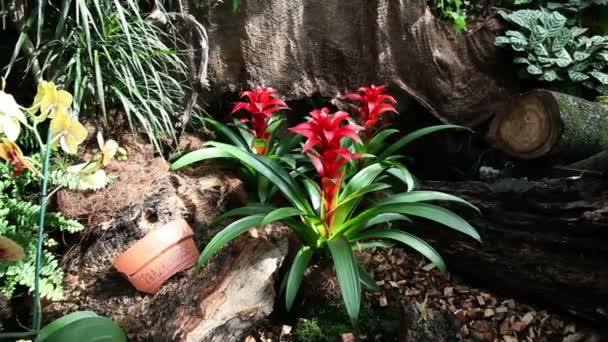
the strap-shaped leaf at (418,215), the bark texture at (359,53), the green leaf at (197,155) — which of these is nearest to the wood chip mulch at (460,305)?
the strap-shaped leaf at (418,215)

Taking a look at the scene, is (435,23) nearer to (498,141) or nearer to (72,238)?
(498,141)

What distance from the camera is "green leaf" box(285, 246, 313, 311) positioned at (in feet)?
5.03

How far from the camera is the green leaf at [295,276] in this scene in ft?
5.03

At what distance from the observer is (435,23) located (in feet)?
9.17

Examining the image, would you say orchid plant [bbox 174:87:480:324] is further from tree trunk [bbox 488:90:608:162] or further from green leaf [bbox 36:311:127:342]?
tree trunk [bbox 488:90:608:162]

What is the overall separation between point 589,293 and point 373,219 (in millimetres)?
785

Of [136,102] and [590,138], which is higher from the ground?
[136,102]

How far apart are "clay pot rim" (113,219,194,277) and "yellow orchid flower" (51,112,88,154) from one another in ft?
2.32

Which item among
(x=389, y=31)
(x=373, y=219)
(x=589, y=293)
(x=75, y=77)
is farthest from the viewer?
(x=389, y=31)

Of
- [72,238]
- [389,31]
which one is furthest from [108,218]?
[389,31]

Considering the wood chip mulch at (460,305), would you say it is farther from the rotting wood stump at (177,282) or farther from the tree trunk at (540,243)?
the rotting wood stump at (177,282)

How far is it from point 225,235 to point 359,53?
1631 millimetres

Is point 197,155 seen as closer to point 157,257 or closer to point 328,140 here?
point 157,257

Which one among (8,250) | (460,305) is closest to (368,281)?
(460,305)
